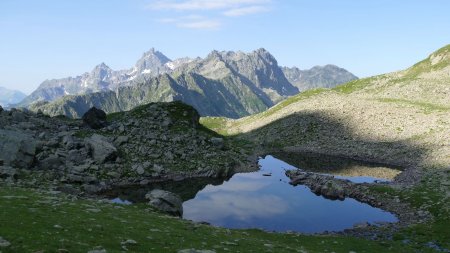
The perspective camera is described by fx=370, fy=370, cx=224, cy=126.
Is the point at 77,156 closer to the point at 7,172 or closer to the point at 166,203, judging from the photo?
the point at 7,172

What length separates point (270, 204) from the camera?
189 ft

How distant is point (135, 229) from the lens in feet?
87.2

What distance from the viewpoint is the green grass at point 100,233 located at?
20.3 meters

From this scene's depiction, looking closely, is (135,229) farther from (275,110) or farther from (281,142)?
(275,110)

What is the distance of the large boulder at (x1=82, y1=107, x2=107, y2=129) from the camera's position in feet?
292

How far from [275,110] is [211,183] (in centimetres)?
10066

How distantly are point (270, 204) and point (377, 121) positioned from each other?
226 ft

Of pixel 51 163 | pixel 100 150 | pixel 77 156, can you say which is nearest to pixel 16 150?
pixel 51 163

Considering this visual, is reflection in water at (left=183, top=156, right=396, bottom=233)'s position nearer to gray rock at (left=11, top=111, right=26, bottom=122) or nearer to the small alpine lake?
the small alpine lake

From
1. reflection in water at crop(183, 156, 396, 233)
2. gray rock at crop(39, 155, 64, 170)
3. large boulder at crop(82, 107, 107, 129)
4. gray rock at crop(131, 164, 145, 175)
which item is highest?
large boulder at crop(82, 107, 107, 129)

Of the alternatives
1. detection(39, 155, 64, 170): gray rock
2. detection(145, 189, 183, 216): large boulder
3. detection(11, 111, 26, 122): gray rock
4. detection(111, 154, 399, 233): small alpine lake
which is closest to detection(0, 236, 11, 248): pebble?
detection(145, 189, 183, 216): large boulder

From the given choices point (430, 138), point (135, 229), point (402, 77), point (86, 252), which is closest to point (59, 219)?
point (135, 229)

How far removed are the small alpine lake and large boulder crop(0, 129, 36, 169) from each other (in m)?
13.6

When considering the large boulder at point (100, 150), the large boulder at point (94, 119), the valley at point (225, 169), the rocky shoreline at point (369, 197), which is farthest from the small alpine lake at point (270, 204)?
the large boulder at point (94, 119)
